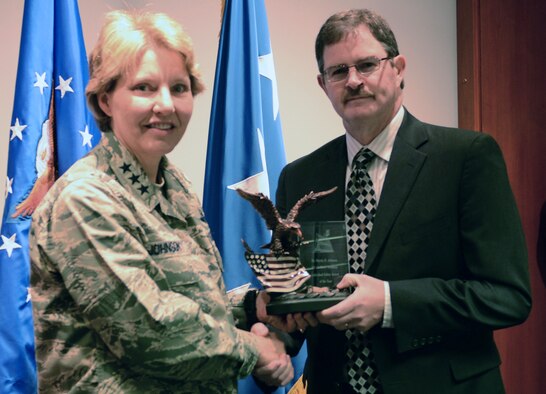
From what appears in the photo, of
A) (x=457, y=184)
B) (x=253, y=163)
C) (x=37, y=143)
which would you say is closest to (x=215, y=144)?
(x=253, y=163)

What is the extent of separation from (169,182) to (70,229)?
12.9 inches

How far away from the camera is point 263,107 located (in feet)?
8.40

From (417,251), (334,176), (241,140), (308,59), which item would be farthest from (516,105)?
(417,251)

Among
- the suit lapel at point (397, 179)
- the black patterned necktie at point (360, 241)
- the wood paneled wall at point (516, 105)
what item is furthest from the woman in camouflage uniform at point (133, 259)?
the wood paneled wall at point (516, 105)

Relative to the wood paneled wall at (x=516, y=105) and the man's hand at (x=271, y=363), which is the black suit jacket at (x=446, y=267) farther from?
the wood paneled wall at (x=516, y=105)

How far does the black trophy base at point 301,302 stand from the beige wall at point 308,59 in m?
1.68

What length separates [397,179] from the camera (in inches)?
64.5

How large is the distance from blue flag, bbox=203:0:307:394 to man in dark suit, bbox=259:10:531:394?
71 centimetres

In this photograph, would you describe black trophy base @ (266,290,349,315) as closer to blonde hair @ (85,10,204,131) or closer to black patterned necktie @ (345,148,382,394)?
black patterned necktie @ (345,148,382,394)

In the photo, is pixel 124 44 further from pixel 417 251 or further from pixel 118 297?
pixel 417 251

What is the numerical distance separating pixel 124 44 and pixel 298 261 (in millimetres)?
614

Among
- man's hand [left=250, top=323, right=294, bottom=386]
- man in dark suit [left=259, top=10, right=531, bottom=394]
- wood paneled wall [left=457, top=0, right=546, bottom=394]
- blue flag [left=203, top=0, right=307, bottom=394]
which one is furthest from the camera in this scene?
wood paneled wall [left=457, top=0, right=546, bottom=394]

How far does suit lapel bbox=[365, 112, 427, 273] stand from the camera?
1588mm

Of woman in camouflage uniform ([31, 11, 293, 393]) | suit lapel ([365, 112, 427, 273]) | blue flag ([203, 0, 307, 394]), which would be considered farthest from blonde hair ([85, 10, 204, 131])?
blue flag ([203, 0, 307, 394])
